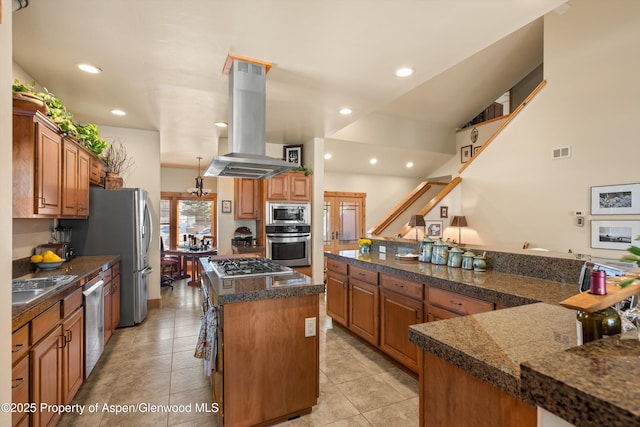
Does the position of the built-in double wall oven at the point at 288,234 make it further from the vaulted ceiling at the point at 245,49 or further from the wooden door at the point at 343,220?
the wooden door at the point at 343,220

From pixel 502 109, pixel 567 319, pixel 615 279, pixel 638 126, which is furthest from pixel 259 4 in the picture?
pixel 502 109

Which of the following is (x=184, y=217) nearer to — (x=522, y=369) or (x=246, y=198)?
(x=246, y=198)

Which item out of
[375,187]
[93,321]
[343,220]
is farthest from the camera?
[375,187]

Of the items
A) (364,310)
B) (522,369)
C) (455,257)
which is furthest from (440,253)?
(522,369)

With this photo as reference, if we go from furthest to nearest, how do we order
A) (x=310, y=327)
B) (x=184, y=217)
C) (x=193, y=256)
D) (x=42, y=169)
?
1. (x=184, y=217)
2. (x=193, y=256)
3. (x=42, y=169)
4. (x=310, y=327)

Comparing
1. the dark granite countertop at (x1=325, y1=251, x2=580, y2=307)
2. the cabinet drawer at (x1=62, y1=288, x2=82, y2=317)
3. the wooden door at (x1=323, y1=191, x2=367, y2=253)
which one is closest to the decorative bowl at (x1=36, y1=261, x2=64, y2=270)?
the cabinet drawer at (x1=62, y1=288, x2=82, y2=317)

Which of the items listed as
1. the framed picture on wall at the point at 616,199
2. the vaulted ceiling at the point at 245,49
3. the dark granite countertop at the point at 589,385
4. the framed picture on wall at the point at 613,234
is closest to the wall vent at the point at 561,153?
the framed picture on wall at the point at 616,199

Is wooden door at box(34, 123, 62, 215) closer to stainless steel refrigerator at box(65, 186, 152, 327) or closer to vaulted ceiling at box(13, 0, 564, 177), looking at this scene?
vaulted ceiling at box(13, 0, 564, 177)

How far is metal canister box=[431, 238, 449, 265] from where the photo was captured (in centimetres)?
283

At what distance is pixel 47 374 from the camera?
1785 mm

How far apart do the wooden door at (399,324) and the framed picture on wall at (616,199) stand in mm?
3472

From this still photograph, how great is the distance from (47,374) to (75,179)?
200cm

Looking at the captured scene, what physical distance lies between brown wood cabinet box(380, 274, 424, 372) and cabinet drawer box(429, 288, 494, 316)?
0.16 metres

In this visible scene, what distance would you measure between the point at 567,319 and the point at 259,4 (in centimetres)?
227
